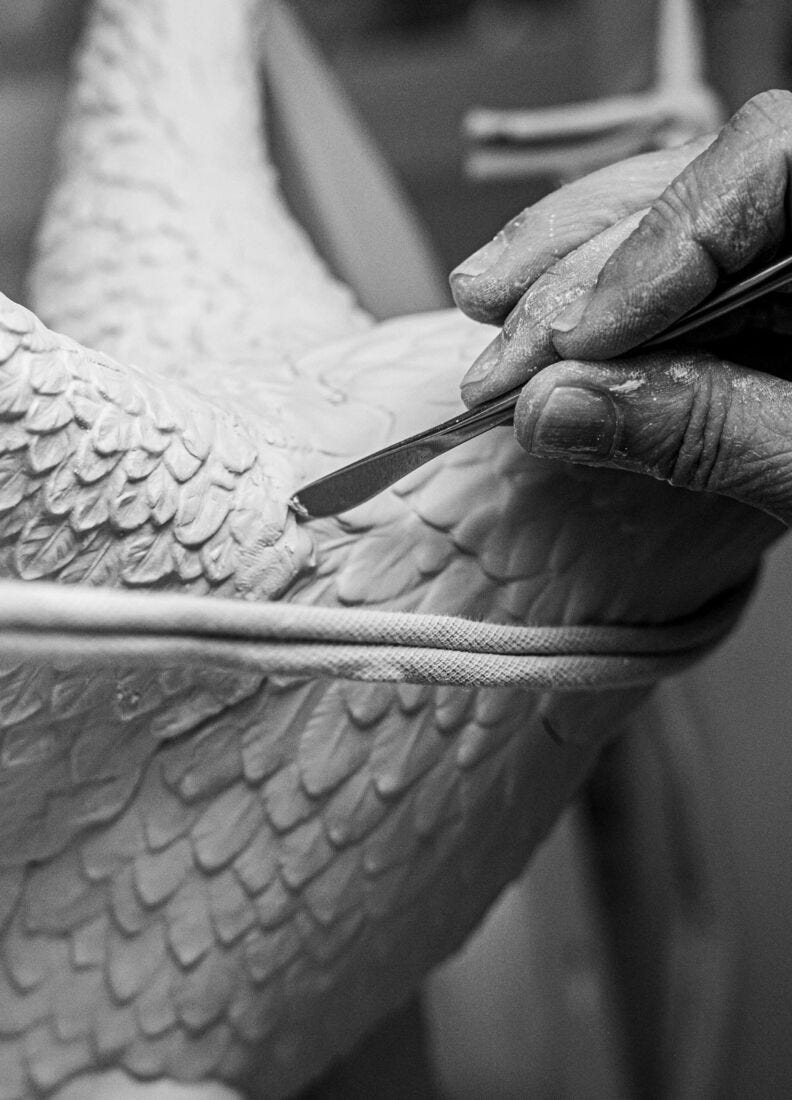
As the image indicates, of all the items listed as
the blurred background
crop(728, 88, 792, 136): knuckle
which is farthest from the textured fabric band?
the blurred background

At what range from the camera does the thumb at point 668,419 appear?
35 centimetres

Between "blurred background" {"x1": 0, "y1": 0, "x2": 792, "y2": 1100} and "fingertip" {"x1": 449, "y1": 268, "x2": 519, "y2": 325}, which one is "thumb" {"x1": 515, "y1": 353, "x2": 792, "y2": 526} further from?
"blurred background" {"x1": 0, "y1": 0, "x2": 792, "y2": 1100}

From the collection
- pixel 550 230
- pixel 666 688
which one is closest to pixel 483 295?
pixel 550 230

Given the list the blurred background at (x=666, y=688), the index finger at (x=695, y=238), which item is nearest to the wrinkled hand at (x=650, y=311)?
the index finger at (x=695, y=238)

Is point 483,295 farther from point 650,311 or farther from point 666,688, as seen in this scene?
point 666,688

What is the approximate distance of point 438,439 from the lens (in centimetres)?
39

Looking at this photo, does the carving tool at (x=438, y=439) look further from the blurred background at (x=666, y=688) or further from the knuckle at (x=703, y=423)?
the blurred background at (x=666, y=688)

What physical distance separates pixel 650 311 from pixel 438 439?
0.08 metres

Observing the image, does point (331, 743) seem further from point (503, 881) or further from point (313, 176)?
point (313, 176)

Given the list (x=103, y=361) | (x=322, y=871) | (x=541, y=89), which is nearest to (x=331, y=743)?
(x=322, y=871)

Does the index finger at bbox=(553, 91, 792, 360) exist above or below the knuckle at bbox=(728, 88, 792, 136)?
below

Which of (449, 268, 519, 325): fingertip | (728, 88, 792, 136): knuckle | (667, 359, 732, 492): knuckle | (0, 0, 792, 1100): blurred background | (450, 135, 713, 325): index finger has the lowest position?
(0, 0, 792, 1100): blurred background

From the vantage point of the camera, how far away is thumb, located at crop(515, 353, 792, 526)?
1.15 feet

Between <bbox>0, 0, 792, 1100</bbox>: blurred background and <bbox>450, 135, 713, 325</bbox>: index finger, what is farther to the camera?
<bbox>0, 0, 792, 1100</bbox>: blurred background
